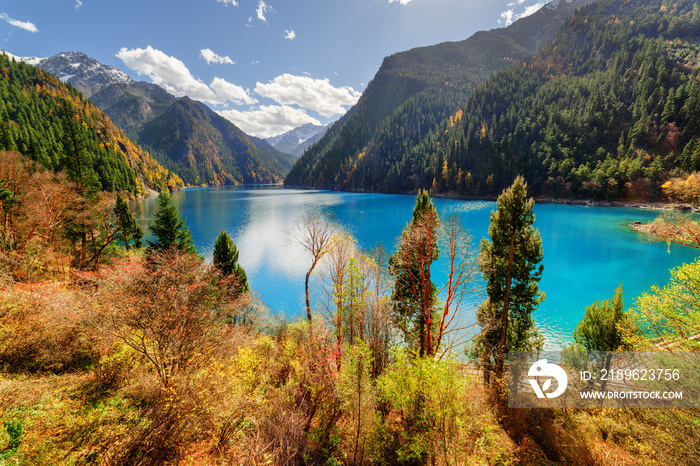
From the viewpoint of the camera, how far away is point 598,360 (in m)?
14.1

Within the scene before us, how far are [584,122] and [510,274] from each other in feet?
407

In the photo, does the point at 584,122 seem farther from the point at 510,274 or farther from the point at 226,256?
the point at 226,256

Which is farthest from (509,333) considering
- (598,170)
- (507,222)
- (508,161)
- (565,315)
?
(508,161)

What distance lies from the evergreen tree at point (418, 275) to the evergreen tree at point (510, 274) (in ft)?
10.5

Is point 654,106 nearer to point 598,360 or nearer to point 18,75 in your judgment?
point 598,360

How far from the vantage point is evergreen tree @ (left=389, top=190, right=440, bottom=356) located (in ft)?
47.6

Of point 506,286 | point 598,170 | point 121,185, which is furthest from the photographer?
point 121,185

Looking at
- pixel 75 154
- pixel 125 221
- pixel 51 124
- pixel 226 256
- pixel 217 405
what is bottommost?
pixel 217 405

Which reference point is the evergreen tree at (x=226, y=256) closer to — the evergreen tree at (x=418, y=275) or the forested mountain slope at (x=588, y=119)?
the evergreen tree at (x=418, y=275)

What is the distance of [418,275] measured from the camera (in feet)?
53.0

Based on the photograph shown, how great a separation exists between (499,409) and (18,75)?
179 m

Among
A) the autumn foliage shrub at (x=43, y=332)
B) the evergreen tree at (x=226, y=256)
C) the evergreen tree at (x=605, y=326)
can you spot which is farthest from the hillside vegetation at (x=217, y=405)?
the evergreen tree at (x=226, y=256)

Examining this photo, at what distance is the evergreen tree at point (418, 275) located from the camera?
571 inches

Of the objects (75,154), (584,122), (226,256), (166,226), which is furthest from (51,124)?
(584,122)
